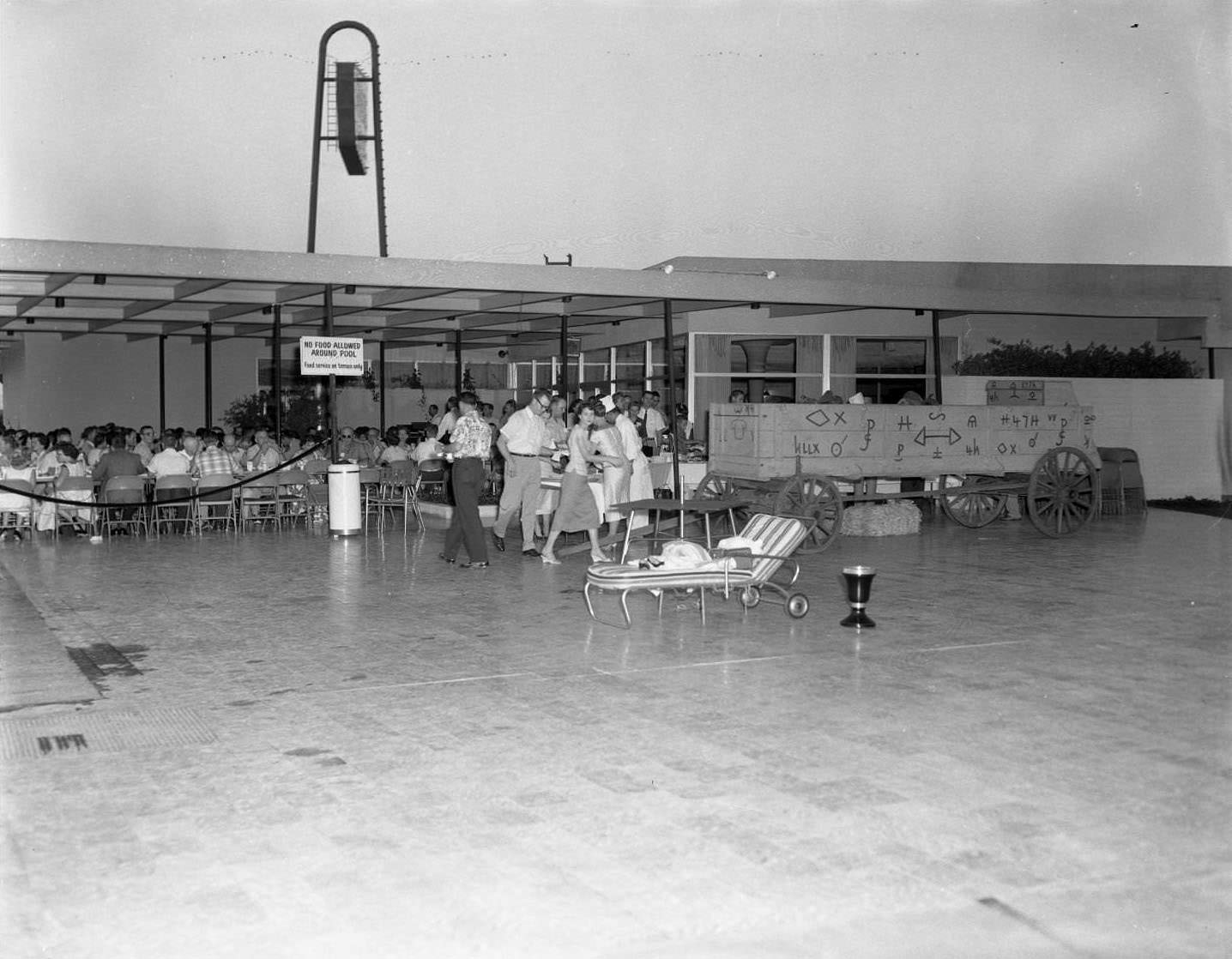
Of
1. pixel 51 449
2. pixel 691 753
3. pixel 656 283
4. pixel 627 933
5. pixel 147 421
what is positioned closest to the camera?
pixel 627 933

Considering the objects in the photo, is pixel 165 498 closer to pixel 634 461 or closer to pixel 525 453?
pixel 525 453

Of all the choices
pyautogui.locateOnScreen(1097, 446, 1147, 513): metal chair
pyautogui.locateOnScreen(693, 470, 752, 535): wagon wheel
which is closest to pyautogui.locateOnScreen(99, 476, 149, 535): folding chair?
pyautogui.locateOnScreen(693, 470, 752, 535): wagon wheel

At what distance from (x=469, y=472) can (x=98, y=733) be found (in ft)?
20.4

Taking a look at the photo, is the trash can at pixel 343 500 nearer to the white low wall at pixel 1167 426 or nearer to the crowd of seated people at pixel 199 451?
the crowd of seated people at pixel 199 451

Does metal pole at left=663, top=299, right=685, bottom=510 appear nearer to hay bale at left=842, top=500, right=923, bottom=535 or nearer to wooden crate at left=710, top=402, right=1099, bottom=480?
wooden crate at left=710, top=402, right=1099, bottom=480

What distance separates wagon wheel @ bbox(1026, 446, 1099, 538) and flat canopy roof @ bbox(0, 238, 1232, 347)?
3727mm

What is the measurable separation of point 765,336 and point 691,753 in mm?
19360

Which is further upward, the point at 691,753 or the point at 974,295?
the point at 974,295

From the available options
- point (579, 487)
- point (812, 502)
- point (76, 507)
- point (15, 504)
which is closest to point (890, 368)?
point (812, 502)

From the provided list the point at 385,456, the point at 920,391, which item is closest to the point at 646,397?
the point at 385,456

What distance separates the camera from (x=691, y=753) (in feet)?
18.4

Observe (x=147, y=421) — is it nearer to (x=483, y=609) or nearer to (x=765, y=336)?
(x=765, y=336)

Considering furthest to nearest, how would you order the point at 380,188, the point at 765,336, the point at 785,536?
1. the point at 765,336
2. the point at 380,188
3. the point at 785,536

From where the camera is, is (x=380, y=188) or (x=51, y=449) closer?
(x=51, y=449)
